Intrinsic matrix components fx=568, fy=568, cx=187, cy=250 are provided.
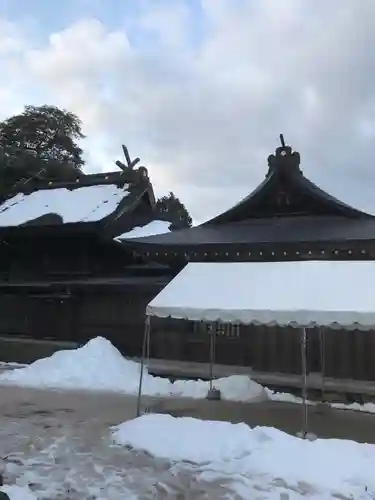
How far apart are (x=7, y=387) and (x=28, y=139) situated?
86.4ft

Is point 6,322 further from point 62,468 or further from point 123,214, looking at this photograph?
point 62,468

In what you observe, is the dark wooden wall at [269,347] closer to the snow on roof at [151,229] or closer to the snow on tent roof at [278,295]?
the snow on tent roof at [278,295]

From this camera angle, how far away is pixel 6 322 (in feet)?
69.7

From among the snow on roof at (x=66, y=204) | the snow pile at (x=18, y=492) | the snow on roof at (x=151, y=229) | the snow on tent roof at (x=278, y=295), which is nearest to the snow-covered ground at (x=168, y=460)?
the snow pile at (x=18, y=492)

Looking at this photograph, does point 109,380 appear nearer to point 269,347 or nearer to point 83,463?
point 269,347

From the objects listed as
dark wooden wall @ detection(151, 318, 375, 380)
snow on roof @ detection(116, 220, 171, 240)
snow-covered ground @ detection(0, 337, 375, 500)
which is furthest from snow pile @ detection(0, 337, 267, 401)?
snow on roof @ detection(116, 220, 171, 240)

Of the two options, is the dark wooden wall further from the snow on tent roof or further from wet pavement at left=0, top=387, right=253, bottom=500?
wet pavement at left=0, top=387, right=253, bottom=500

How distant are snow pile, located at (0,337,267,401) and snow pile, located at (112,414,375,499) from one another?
378 centimetres

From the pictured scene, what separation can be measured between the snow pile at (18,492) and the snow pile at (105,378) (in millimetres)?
6333

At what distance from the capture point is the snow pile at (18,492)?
5.53m

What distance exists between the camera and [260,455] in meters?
6.85

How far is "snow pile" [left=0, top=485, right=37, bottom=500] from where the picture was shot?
18.1ft

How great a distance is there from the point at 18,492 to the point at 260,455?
2.82 metres

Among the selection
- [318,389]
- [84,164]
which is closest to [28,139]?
[84,164]
